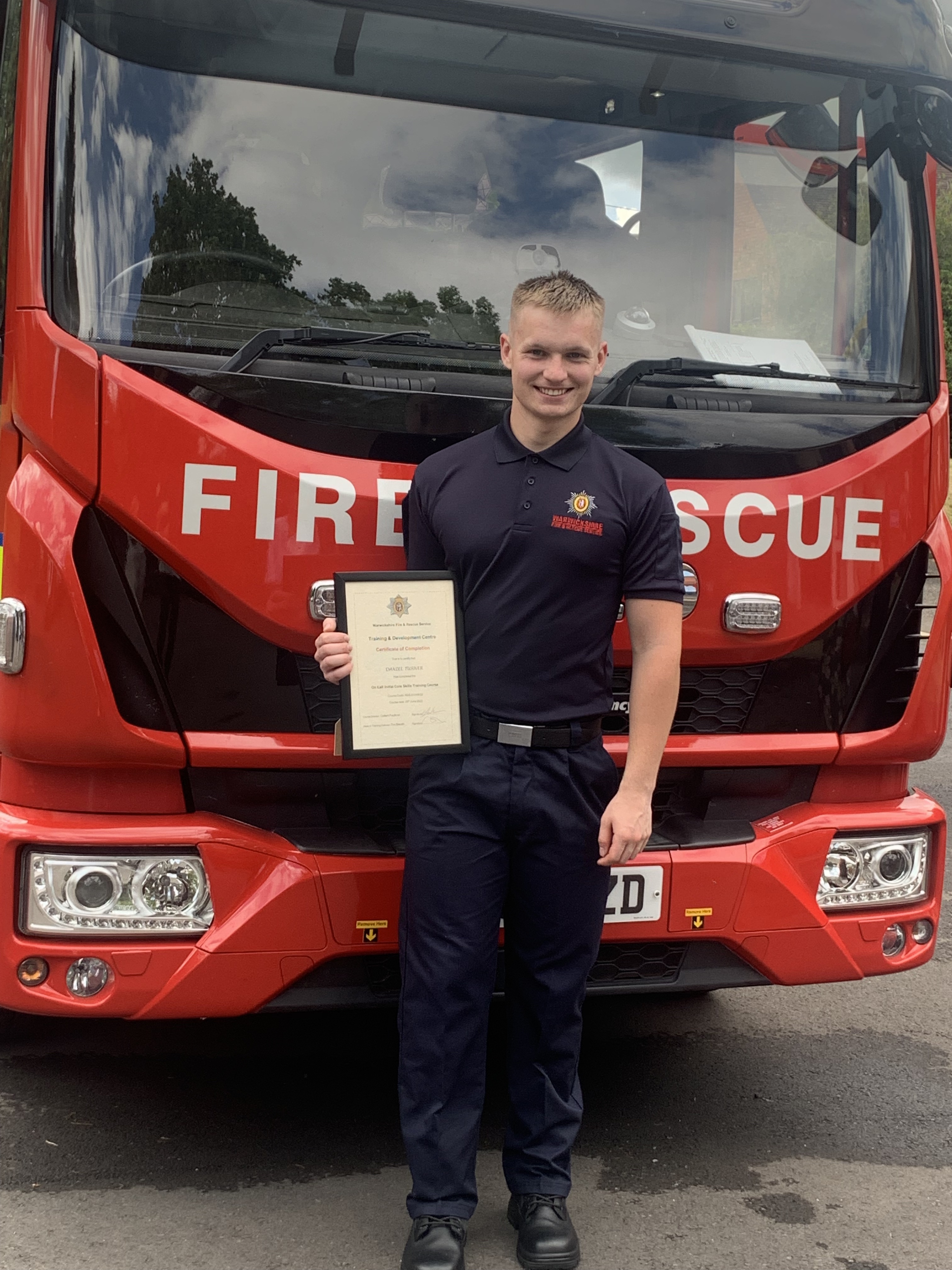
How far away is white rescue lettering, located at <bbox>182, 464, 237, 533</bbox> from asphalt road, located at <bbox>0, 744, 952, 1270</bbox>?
1.50 m

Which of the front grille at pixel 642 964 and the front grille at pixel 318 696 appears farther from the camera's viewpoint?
the front grille at pixel 642 964

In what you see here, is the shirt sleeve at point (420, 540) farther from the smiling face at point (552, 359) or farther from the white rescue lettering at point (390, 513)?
the smiling face at point (552, 359)

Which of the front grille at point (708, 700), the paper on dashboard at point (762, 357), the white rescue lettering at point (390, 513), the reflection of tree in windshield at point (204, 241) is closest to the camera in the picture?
the white rescue lettering at point (390, 513)

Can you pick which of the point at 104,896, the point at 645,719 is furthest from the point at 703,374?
the point at 104,896

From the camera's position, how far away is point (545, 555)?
288cm

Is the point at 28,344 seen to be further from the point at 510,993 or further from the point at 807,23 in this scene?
the point at 807,23

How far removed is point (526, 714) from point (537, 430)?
58cm

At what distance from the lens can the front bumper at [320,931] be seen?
3.06m

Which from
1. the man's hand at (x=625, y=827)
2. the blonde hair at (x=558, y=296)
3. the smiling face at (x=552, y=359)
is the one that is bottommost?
the man's hand at (x=625, y=827)

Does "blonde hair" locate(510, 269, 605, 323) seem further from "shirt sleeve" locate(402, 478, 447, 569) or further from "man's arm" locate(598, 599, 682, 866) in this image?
"man's arm" locate(598, 599, 682, 866)

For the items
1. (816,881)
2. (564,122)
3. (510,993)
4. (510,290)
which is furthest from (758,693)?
(564,122)

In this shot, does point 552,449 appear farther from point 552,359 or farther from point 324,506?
point 324,506

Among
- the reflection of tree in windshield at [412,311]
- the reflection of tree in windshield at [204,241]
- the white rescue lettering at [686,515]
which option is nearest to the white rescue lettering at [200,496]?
the white rescue lettering at [686,515]

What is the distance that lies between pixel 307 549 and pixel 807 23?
1.76 meters
